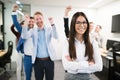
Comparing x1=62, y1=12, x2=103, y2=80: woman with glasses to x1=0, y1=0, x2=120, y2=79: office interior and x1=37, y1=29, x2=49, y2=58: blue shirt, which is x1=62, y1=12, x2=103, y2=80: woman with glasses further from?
x1=0, y1=0, x2=120, y2=79: office interior

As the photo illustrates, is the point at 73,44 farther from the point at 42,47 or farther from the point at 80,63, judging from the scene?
the point at 42,47

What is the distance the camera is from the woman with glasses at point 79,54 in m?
1.46

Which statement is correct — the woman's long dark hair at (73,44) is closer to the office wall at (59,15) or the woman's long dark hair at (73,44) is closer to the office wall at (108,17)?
the office wall at (108,17)

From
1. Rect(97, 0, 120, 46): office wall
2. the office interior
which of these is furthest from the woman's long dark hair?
the office interior

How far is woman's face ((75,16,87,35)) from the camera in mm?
1519

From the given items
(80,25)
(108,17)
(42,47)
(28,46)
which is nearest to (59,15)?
(108,17)

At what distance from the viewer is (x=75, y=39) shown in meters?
1.55

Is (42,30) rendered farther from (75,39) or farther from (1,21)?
(1,21)

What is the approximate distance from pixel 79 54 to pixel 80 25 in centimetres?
29

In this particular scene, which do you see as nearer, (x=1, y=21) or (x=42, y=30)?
(x=42, y=30)

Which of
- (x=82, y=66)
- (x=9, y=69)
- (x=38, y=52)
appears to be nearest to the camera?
(x=82, y=66)

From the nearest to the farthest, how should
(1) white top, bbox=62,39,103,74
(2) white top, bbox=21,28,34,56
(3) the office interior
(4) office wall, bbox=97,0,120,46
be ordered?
(1) white top, bbox=62,39,103,74, (2) white top, bbox=21,28,34,56, (4) office wall, bbox=97,0,120,46, (3) the office interior

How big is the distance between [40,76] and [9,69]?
2979 millimetres

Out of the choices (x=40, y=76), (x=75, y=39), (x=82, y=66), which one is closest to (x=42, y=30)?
(x=40, y=76)
